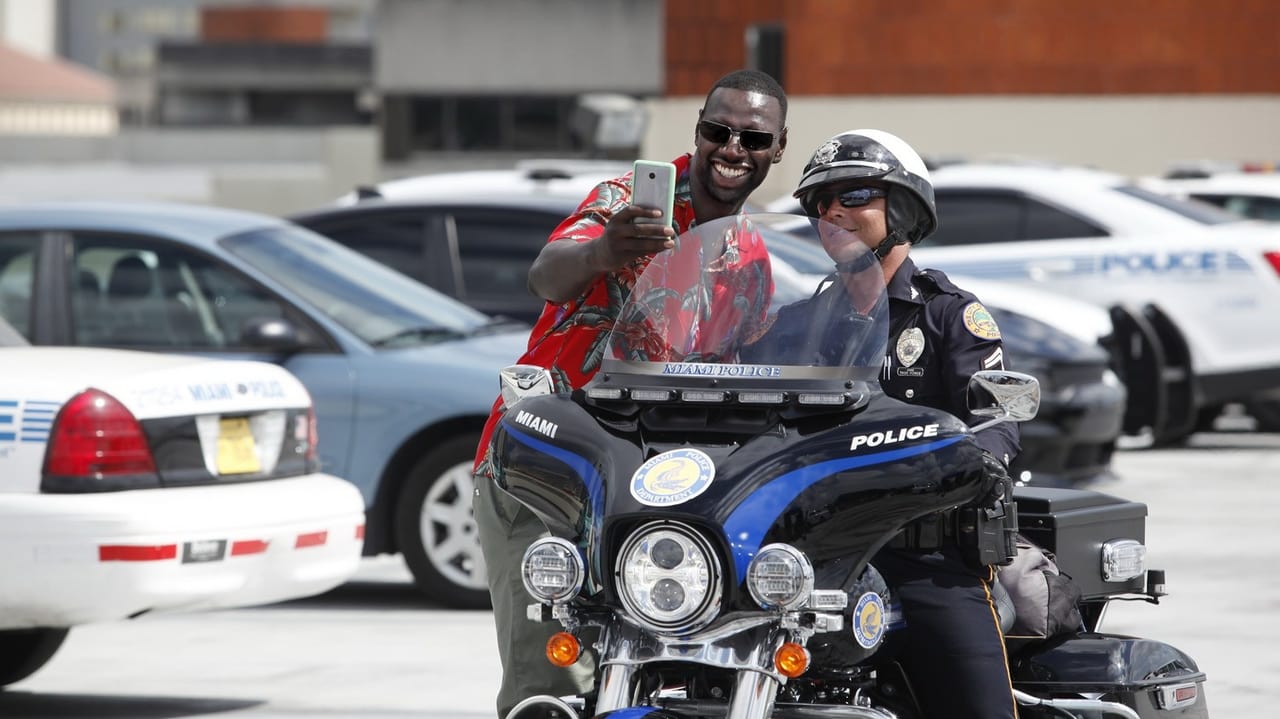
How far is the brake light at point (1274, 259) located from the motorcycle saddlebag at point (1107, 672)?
33.3ft

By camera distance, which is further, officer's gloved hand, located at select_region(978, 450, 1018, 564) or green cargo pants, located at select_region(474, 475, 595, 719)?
green cargo pants, located at select_region(474, 475, 595, 719)

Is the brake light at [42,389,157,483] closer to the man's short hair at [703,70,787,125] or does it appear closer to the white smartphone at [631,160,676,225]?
the man's short hair at [703,70,787,125]

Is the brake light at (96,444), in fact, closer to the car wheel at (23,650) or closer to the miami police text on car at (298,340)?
the car wheel at (23,650)

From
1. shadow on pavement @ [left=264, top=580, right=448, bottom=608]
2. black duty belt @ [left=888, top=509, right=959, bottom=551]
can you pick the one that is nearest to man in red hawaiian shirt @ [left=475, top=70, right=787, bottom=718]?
black duty belt @ [left=888, top=509, right=959, bottom=551]

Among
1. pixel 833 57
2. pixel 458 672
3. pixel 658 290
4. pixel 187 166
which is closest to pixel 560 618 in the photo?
pixel 658 290

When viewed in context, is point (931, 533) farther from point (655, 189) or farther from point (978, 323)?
point (655, 189)

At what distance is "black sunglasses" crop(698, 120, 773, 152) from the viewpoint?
14.7 feet

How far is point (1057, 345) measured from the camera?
1202 centimetres

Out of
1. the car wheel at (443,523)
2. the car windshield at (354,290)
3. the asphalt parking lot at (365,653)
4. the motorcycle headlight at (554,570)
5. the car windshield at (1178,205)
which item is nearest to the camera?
the motorcycle headlight at (554,570)

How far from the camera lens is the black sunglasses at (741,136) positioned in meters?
4.48

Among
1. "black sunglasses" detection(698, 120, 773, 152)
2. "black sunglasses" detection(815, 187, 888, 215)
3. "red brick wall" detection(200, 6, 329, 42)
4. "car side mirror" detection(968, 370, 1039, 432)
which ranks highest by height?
"black sunglasses" detection(698, 120, 773, 152)

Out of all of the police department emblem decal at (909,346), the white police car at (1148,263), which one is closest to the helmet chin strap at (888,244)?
the police department emblem decal at (909,346)

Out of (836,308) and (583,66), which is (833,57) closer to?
(583,66)

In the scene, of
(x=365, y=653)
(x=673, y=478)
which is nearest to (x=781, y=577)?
(x=673, y=478)
